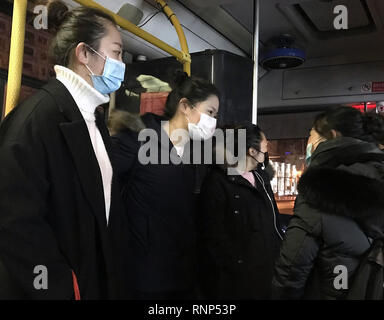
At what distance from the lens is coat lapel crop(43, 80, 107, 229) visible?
44.6 inches

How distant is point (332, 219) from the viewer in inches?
54.5

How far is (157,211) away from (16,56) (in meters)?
0.79

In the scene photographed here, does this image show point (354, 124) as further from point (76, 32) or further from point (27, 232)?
point (27, 232)

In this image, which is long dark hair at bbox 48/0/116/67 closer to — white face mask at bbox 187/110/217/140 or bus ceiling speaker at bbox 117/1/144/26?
white face mask at bbox 187/110/217/140

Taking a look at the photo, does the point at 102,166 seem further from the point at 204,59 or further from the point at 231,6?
the point at 231,6

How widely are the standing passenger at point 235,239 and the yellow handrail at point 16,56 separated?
1.06m

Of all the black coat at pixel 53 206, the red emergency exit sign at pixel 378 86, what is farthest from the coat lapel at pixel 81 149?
the red emergency exit sign at pixel 378 86

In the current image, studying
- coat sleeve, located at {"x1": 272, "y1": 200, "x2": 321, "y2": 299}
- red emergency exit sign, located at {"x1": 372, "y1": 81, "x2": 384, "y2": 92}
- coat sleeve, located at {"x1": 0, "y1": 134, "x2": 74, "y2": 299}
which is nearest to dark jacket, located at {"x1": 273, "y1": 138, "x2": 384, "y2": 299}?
coat sleeve, located at {"x1": 272, "y1": 200, "x2": 321, "y2": 299}

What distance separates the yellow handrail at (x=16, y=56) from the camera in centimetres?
136

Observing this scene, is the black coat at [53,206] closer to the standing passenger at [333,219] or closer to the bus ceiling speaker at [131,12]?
the standing passenger at [333,219]

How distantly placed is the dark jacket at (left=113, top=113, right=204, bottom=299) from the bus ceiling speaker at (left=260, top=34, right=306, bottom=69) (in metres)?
2.87

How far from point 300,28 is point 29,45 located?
2873 millimetres

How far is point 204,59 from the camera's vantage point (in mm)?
3012

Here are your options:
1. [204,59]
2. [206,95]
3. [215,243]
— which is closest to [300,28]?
[204,59]
